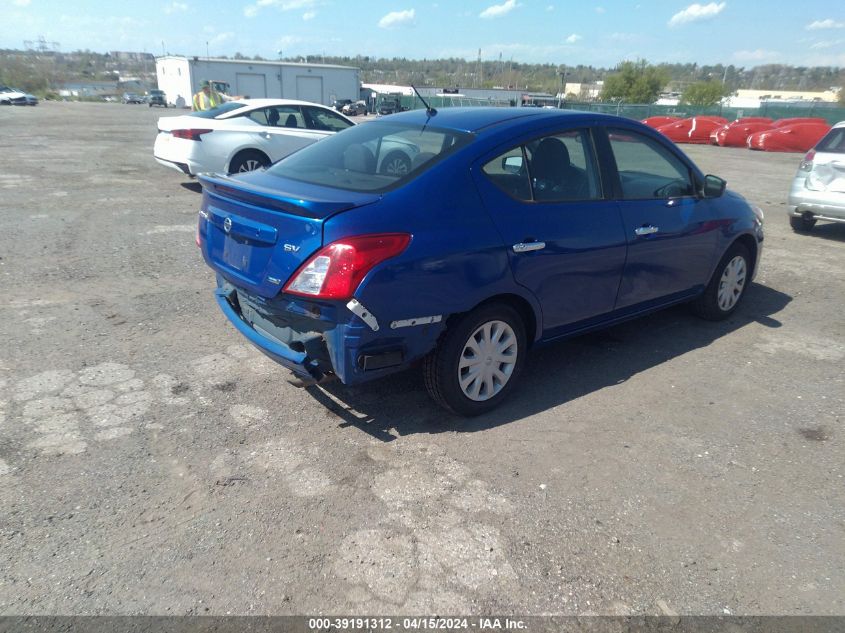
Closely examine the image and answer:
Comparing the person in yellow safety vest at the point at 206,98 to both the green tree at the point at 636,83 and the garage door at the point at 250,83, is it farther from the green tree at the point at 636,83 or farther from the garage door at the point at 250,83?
the green tree at the point at 636,83

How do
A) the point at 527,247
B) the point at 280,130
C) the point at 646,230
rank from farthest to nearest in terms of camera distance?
1. the point at 280,130
2. the point at 646,230
3. the point at 527,247

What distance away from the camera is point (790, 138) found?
23.0 m

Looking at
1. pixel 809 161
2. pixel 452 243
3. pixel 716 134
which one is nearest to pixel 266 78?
pixel 716 134

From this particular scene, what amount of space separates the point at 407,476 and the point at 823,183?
8160 millimetres

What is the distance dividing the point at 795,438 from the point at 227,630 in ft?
11.1

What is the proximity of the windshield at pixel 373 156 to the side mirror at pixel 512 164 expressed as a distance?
0.26m

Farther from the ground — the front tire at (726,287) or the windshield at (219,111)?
the windshield at (219,111)

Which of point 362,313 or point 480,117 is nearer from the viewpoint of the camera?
point 362,313

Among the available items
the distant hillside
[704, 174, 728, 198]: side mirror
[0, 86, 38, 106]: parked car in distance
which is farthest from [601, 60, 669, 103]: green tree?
[704, 174, 728, 198]: side mirror

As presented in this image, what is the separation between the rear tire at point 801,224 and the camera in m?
9.53

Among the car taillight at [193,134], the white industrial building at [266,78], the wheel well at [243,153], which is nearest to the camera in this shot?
the car taillight at [193,134]

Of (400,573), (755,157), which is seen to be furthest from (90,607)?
(755,157)

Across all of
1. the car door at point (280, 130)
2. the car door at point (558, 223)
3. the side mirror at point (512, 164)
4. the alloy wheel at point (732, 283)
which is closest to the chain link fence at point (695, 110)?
the car door at point (280, 130)

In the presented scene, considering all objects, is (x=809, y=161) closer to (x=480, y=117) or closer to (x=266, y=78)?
(x=480, y=117)
